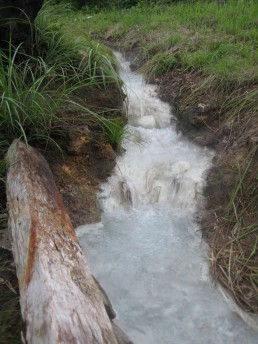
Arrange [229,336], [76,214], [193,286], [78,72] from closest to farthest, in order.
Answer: [229,336], [193,286], [76,214], [78,72]

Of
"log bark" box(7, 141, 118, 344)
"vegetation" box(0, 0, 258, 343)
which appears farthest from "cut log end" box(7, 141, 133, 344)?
"vegetation" box(0, 0, 258, 343)

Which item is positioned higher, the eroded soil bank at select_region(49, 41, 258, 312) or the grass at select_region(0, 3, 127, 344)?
the grass at select_region(0, 3, 127, 344)

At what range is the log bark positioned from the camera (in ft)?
5.47

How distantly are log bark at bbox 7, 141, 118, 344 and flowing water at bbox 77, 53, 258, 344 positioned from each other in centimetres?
59

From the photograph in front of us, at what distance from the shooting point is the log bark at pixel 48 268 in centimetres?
167

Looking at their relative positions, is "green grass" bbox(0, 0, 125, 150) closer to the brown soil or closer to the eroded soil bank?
the eroded soil bank

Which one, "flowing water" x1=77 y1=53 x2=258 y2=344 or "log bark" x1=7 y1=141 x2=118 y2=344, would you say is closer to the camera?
"log bark" x1=7 y1=141 x2=118 y2=344

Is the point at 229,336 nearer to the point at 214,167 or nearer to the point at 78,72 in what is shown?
the point at 214,167

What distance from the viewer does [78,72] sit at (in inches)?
151

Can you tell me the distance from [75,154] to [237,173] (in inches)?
51.5

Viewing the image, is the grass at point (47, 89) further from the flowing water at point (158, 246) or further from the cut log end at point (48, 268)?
the flowing water at point (158, 246)

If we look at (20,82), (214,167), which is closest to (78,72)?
(20,82)

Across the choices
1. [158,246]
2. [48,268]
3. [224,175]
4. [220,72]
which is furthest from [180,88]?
[48,268]

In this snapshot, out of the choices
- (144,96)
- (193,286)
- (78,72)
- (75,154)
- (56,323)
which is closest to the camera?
(56,323)
